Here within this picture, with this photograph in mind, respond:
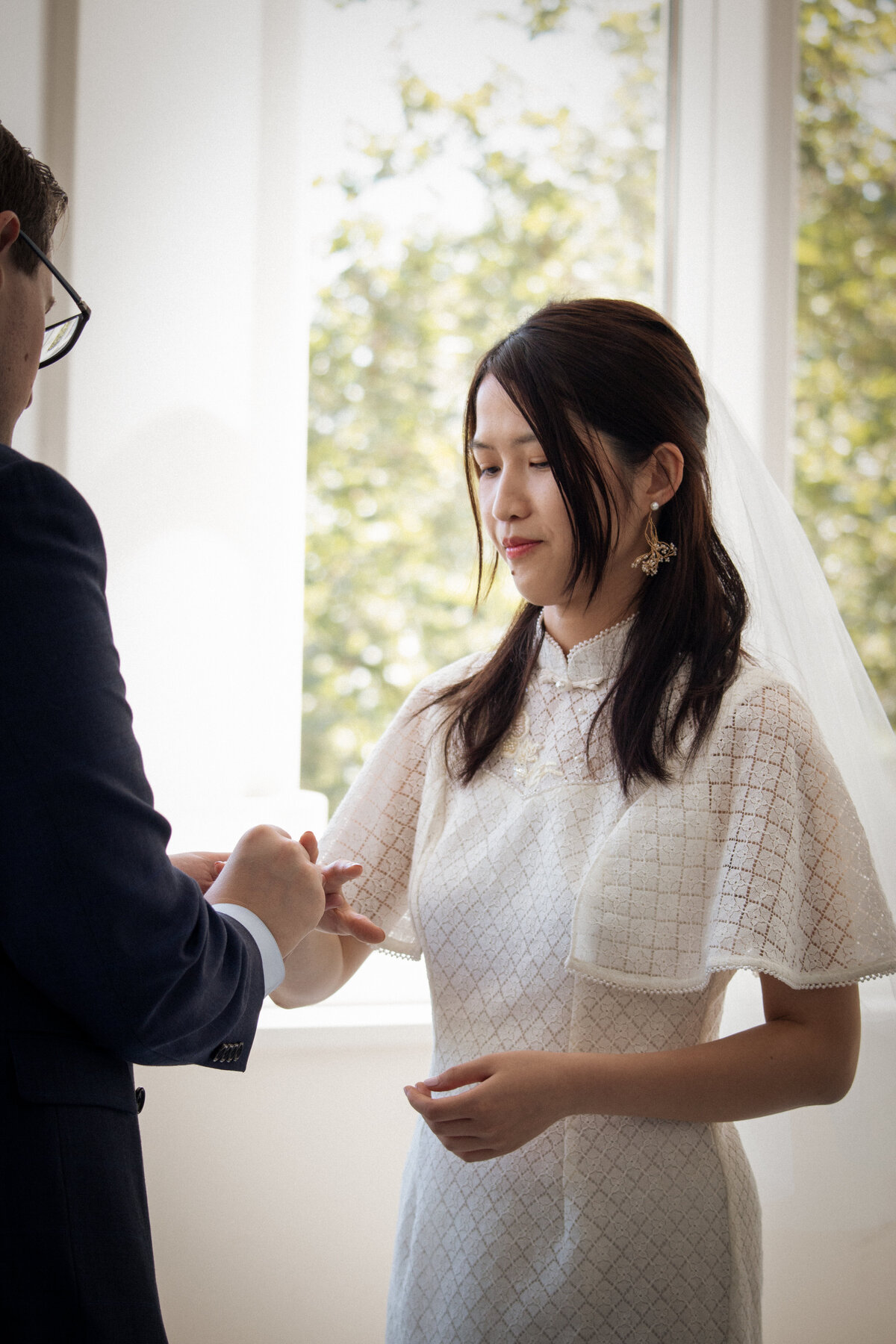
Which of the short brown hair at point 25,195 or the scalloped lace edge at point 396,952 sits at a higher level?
the short brown hair at point 25,195

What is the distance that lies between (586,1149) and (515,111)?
2.09m

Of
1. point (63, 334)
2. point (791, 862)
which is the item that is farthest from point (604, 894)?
point (63, 334)

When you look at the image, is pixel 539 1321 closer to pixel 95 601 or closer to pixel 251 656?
pixel 95 601

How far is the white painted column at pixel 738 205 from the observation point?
225cm

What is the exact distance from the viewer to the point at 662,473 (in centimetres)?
136

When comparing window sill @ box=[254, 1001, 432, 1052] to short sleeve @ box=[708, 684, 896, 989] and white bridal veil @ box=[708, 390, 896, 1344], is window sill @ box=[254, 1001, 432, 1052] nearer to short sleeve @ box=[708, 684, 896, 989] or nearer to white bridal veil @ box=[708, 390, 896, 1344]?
white bridal veil @ box=[708, 390, 896, 1344]

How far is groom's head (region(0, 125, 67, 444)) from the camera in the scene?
2.95 feet

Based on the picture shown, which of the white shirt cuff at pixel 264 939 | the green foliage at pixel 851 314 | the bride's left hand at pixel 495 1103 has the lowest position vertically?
the bride's left hand at pixel 495 1103

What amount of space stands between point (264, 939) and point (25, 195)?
699 millimetres

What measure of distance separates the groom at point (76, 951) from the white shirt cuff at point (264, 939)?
0.20 ft

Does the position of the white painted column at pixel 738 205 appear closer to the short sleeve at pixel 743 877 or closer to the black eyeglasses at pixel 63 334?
the short sleeve at pixel 743 877

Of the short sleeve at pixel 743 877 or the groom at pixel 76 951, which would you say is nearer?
the groom at pixel 76 951

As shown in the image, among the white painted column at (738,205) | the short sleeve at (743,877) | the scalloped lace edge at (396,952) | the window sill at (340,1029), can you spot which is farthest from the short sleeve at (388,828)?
the white painted column at (738,205)

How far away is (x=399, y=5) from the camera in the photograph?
2.17 m
